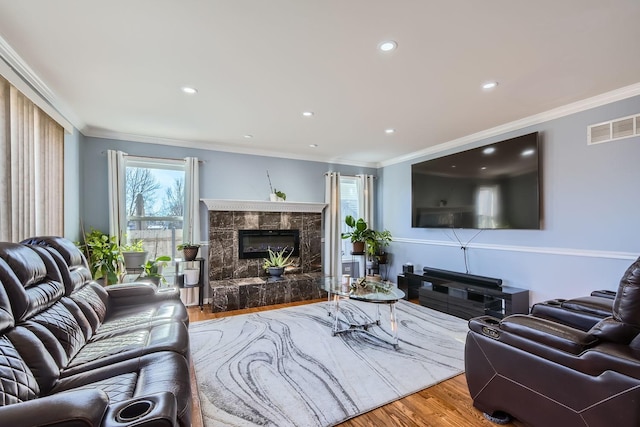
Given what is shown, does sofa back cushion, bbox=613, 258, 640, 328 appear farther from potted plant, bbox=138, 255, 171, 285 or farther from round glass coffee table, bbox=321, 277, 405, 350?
potted plant, bbox=138, 255, 171, 285

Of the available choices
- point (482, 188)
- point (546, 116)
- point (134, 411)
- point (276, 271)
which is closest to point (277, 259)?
point (276, 271)

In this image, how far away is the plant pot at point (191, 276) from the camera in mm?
4406

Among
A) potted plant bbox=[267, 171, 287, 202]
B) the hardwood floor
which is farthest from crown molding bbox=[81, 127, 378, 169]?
the hardwood floor

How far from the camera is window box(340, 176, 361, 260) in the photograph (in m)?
5.96

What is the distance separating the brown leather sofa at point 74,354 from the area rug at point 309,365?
60cm

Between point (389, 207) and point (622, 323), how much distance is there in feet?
14.8

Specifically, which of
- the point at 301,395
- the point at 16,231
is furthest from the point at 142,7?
the point at 301,395

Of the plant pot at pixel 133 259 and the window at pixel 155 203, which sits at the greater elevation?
the window at pixel 155 203

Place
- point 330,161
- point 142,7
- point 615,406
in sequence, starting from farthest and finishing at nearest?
1. point 330,161
2. point 142,7
3. point 615,406

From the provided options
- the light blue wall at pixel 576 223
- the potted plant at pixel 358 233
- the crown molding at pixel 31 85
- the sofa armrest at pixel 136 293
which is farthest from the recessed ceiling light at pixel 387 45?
the potted plant at pixel 358 233

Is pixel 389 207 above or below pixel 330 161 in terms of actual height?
below

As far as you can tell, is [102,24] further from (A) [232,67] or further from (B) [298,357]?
(B) [298,357]

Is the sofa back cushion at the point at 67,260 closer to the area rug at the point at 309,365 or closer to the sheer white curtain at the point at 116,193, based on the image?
the area rug at the point at 309,365

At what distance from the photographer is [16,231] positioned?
7.68ft
